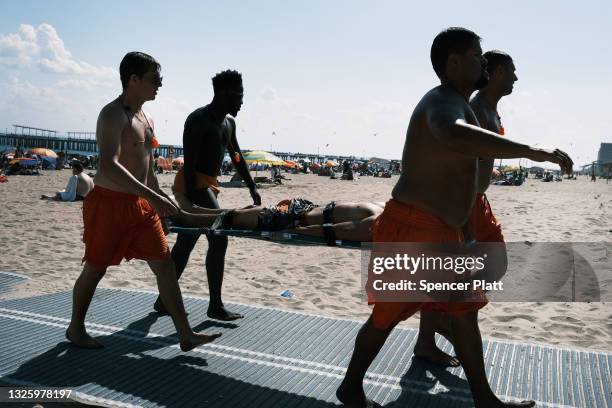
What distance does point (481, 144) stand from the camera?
2086mm

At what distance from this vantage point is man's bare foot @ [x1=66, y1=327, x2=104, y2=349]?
3637mm

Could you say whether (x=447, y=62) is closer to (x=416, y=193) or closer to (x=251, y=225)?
(x=416, y=193)

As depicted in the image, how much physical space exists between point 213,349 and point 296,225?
118 centimetres

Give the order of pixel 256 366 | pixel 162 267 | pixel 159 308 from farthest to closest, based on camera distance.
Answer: pixel 159 308 → pixel 256 366 → pixel 162 267

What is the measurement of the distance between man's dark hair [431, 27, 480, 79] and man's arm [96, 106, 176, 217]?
1.84 metres

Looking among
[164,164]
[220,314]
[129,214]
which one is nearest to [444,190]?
[129,214]

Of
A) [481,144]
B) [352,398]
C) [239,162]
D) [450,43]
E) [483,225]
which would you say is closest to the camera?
[481,144]

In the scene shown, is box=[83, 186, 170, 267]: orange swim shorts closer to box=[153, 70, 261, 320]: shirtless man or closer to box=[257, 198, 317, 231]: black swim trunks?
box=[153, 70, 261, 320]: shirtless man

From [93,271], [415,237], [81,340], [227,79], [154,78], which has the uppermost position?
[227,79]

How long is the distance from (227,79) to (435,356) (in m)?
2.77

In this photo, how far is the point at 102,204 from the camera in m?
3.37

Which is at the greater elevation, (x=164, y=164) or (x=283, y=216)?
(x=283, y=216)

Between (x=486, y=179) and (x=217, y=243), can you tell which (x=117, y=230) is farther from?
(x=486, y=179)

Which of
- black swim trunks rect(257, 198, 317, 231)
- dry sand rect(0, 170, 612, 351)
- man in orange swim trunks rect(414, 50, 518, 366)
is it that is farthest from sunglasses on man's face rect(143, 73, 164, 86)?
dry sand rect(0, 170, 612, 351)
